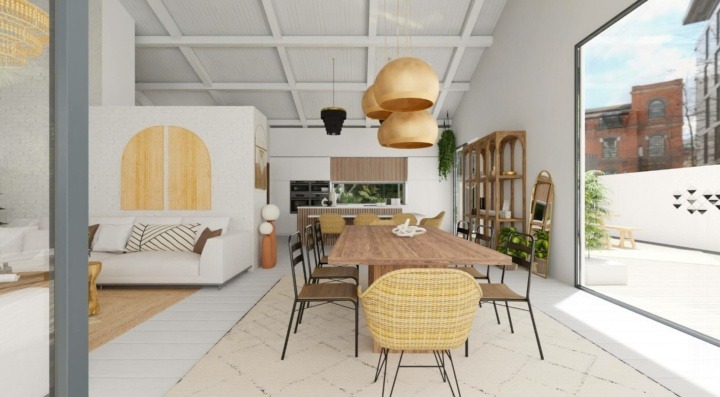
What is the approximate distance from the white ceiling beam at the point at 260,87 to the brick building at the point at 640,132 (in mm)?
3401

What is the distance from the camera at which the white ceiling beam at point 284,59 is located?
5.61 m

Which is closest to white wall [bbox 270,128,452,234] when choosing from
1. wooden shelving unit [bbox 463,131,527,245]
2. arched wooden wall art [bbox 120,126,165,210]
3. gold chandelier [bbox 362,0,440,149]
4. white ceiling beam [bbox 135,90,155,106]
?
wooden shelving unit [bbox 463,131,527,245]

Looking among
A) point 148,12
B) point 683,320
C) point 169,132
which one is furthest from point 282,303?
point 148,12

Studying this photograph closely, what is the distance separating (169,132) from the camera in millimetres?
4844

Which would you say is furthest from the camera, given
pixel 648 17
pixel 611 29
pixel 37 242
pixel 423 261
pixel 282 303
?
pixel 648 17

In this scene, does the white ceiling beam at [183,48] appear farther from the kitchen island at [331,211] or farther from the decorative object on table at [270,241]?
the decorative object on table at [270,241]

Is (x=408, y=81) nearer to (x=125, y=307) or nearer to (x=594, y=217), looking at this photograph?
(x=125, y=307)

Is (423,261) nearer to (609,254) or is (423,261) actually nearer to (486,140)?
(609,254)

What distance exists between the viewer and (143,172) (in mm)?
4820

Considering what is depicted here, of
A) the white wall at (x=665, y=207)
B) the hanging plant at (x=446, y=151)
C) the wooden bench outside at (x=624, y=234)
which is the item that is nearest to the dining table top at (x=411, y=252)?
the white wall at (x=665, y=207)

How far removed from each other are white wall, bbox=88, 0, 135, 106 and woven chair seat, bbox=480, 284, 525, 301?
5.63 metres

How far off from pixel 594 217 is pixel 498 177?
4.71 feet

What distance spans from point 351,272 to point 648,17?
4.28m

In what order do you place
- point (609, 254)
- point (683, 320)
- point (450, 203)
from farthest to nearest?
point (450, 203) → point (609, 254) → point (683, 320)
